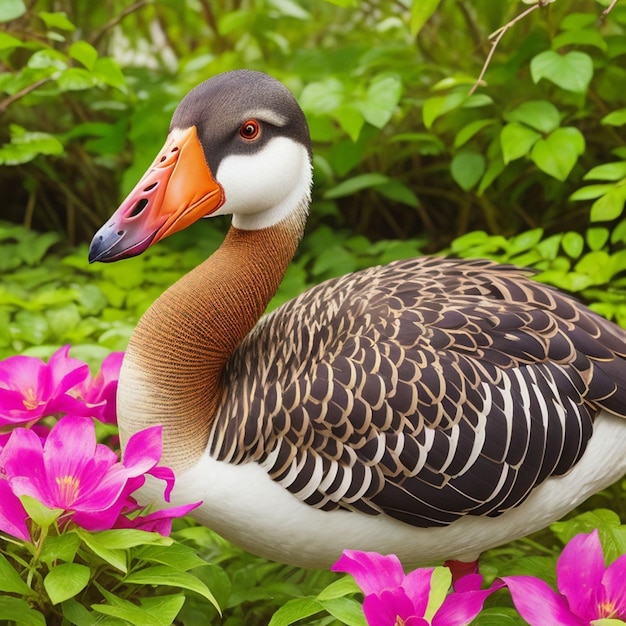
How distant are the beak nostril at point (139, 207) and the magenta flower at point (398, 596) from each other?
0.44 m

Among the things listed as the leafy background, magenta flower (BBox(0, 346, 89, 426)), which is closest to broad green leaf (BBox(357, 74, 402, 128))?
the leafy background

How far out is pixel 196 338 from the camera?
1.08m

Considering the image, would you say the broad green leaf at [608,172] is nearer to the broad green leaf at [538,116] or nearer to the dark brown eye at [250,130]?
the broad green leaf at [538,116]

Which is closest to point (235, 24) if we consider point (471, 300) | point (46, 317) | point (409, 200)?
point (409, 200)

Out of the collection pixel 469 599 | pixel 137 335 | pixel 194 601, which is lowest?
pixel 194 601

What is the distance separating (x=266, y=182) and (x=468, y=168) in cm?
81

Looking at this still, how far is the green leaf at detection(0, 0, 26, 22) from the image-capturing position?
1.39 meters

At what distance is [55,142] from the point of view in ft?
5.55

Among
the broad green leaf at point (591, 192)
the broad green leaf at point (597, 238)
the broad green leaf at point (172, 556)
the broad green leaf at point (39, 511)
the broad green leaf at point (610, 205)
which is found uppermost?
the broad green leaf at point (591, 192)

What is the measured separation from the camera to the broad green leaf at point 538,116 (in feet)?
5.04

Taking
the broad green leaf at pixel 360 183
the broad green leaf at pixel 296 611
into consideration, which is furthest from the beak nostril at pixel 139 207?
the broad green leaf at pixel 360 183

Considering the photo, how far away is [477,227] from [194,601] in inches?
49.0

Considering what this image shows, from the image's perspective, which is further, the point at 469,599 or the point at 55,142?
the point at 55,142

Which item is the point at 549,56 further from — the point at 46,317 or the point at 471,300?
the point at 46,317
